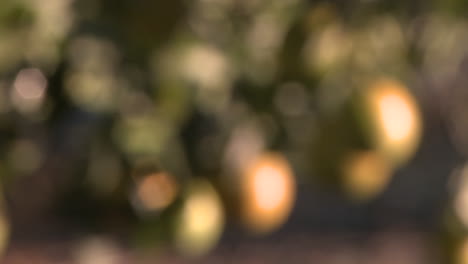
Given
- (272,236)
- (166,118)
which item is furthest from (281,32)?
(272,236)

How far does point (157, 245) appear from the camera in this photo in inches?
30.5

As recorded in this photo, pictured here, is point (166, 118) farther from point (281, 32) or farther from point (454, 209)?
point (454, 209)

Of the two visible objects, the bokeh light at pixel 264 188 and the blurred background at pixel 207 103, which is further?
the bokeh light at pixel 264 188

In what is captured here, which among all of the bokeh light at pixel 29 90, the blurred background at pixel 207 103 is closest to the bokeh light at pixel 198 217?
the blurred background at pixel 207 103

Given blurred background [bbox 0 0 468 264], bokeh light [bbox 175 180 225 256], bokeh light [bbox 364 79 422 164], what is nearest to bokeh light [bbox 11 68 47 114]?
blurred background [bbox 0 0 468 264]

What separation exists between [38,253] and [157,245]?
129 centimetres

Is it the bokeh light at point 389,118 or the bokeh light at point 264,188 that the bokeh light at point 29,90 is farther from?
the bokeh light at point 389,118

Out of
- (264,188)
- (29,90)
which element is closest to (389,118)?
(264,188)

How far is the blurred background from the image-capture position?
736 mm

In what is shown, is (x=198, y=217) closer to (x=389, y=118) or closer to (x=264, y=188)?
(x=264, y=188)

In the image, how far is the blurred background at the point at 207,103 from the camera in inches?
29.0

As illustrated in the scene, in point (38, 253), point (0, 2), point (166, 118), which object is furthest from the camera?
point (38, 253)

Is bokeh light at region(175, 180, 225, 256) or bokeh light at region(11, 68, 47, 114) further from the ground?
bokeh light at region(11, 68, 47, 114)

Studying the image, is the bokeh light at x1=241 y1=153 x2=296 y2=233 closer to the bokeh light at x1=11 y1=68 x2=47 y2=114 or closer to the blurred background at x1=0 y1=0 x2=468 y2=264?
the blurred background at x1=0 y1=0 x2=468 y2=264
